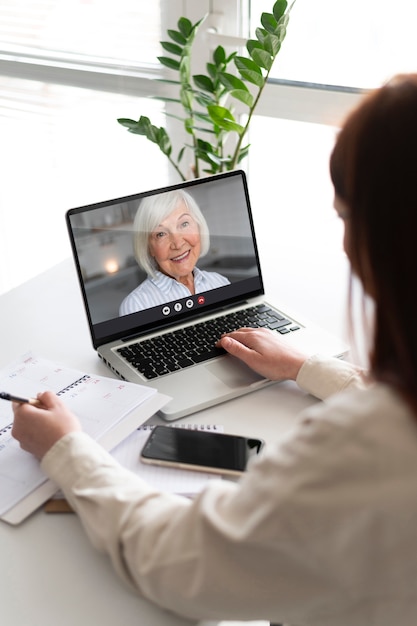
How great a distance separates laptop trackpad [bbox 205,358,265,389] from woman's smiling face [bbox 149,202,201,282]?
0.61 ft

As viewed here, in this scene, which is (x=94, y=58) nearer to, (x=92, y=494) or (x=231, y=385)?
(x=231, y=385)

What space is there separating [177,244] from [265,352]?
26 cm

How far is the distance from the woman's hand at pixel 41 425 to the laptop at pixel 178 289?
8.5 inches

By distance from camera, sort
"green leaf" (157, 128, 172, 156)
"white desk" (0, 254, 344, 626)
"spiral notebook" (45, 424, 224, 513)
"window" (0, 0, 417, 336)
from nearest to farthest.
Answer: "white desk" (0, 254, 344, 626) < "spiral notebook" (45, 424, 224, 513) < "green leaf" (157, 128, 172, 156) < "window" (0, 0, 417, 336)

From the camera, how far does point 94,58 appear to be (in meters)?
2.34

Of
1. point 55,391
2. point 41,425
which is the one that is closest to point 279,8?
point 55,391

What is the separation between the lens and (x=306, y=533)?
678 millimetres

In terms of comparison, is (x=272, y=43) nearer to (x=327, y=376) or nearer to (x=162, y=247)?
(x=162, y=247)

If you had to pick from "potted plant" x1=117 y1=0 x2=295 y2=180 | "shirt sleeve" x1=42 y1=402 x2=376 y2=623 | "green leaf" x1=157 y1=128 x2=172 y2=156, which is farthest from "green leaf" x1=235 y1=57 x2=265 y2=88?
"shirt sleeve" x1=42 y1=402 x2=376 y2=623

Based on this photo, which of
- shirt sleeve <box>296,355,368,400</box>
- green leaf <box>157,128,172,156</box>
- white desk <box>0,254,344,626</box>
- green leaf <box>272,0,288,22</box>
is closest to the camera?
white desk <box>0,254,344,626</box>

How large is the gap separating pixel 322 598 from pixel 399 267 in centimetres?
33

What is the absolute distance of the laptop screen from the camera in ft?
4.24

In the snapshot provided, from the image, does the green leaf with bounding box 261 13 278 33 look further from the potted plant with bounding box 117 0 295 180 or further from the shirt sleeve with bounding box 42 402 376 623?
the shirt sleeve with bounding box 42 402 376 623

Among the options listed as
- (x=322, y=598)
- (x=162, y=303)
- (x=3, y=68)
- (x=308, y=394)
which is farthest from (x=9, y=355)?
(x=3, y=68)
